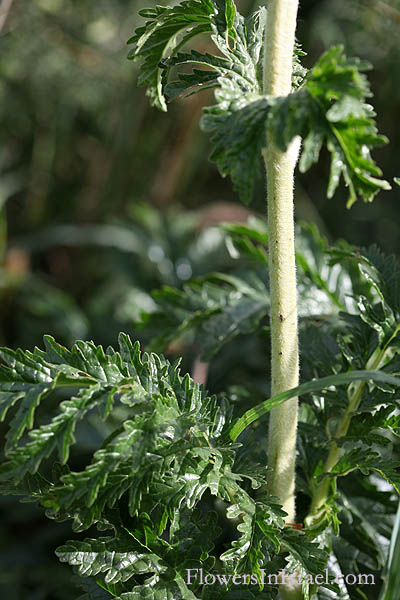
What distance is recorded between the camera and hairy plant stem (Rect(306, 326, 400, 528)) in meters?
0.52

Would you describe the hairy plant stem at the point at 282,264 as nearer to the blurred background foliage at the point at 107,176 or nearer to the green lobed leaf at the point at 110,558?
the green lobed leaf at the point at 110,558

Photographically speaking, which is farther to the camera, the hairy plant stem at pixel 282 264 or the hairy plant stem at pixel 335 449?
→ the hairy plant stem at pixel 335 449

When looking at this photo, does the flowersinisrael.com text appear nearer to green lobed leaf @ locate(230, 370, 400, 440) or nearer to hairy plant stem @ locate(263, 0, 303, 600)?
hairy plant stem @ locate(263, 0, 303, 600)

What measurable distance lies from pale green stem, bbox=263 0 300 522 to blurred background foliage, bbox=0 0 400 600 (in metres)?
0.78

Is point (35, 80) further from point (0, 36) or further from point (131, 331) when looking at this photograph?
point (131, 331)

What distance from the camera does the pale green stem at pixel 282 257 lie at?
0.42 meters

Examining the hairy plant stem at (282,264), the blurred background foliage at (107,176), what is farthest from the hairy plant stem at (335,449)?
the blurred background foliage at (107,176)

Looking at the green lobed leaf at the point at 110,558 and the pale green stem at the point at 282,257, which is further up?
the pale green stem at the point at 282,257

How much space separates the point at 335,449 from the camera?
0.54 meters

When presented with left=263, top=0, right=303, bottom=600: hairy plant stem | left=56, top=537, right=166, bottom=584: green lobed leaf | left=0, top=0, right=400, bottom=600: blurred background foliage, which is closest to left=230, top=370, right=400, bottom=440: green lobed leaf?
left=263, top=0, right=303, bottom=600: hairy plant stem

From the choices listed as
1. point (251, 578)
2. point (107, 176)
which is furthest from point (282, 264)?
point (107, 176)

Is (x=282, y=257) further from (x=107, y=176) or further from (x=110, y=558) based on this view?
(x=107, y=176)

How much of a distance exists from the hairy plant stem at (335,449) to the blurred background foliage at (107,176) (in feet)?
2.44

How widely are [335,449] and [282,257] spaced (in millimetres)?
191
